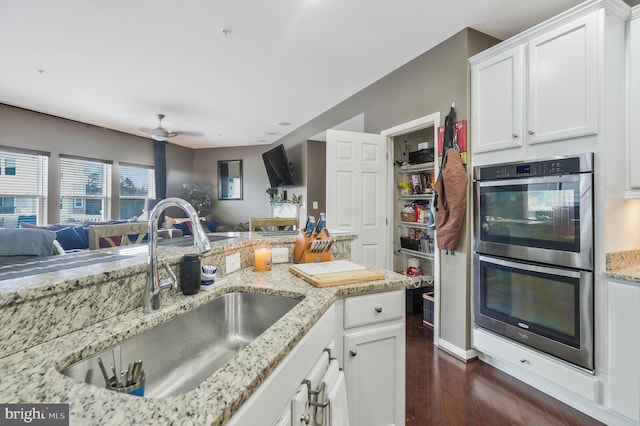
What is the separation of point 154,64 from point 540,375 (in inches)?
168

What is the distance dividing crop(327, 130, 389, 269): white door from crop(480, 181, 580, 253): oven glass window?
1210 millimetres

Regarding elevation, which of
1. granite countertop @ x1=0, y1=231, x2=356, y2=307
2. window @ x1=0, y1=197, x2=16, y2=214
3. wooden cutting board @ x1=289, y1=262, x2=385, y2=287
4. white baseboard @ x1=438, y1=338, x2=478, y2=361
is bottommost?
white baseboard @ x1=438, y1=338, x2=478, y2=361

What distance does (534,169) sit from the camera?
1.99 meters

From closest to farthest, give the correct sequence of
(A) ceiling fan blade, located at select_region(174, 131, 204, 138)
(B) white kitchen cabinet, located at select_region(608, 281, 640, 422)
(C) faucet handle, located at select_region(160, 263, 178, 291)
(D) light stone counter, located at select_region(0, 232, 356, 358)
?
(D) light stone counter, located at select_region(0, 232, 356, 358)
(C) faucet handle, located at select_region(160, 263, 178, 291)
(B) white kitchen cabinet, located at select_region(608, 281, 640, 422)
(A) ceiling fan blade, located at select_region(174, 131, 204, 138)

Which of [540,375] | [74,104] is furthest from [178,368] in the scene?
[74,104]

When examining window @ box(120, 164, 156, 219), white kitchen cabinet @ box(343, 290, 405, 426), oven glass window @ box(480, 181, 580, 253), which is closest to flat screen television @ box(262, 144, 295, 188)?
window @ box(120, 164, 156, 219)

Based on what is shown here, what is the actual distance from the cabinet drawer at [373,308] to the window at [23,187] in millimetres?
5413

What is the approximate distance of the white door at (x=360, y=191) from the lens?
10.4 feet

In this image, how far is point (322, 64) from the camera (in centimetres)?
310

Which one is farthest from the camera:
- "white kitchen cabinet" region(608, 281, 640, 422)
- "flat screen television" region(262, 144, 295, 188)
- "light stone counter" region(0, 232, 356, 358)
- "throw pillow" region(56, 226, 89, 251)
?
"flat screen television" region(262, 144, 295, 188)

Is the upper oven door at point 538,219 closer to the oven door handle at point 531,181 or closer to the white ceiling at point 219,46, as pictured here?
the oven door handle at point 531,181

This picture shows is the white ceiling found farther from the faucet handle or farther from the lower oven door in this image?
the faucet handle

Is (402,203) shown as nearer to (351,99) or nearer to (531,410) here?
(351,99)

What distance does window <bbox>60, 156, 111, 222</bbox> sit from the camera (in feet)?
16.8
